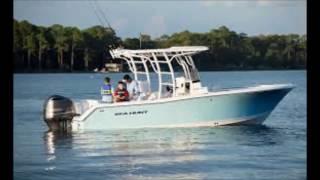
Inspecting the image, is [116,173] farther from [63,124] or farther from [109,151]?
[63,124]

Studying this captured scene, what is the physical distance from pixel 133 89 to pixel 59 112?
183cm

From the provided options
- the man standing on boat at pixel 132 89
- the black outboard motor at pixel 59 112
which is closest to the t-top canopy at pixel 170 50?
the man standing on boat at pixel 132 89

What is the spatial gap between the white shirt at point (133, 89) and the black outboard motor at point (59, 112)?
1.50 metres

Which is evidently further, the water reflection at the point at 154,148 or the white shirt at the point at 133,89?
the white shirt at the point at 133,89

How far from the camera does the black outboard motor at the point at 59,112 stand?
15336mm

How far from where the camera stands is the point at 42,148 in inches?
560

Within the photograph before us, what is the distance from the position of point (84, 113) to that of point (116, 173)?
17.6 feet

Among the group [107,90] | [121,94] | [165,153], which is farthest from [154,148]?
[107,90]

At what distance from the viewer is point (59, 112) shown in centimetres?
1550

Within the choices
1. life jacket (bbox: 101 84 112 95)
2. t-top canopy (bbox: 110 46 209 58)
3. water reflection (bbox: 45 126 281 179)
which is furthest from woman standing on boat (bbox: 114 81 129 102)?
t-top canopy (bbox: 110 46 209 58)

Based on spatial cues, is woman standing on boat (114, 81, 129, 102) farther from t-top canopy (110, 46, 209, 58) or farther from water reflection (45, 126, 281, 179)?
t-top canopy (110, 46, 209, 58)

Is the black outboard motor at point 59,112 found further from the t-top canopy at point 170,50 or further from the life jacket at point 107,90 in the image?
the t-top canopy at point 170,50

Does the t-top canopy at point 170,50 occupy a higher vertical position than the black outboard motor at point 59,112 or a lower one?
higher
